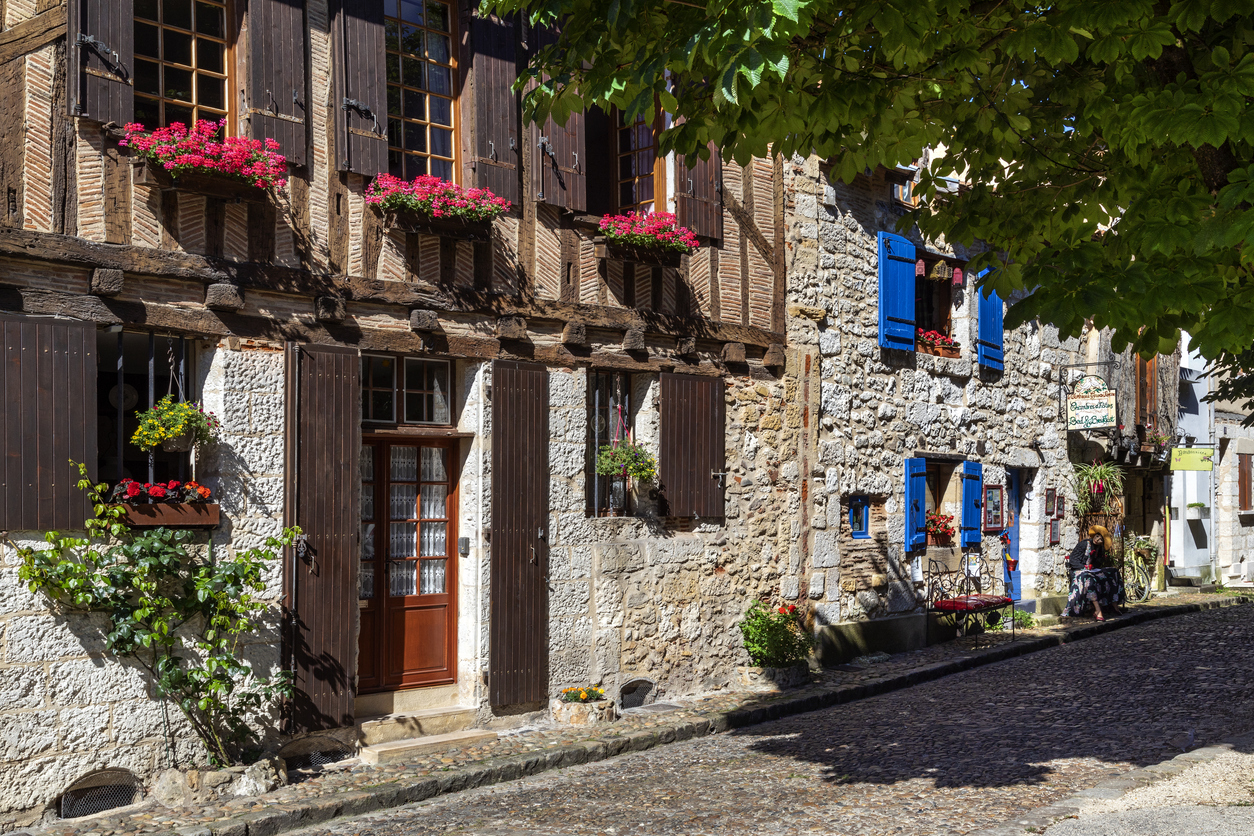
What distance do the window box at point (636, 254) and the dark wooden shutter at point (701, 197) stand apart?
350mm

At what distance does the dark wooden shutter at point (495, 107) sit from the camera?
7820 millimetres

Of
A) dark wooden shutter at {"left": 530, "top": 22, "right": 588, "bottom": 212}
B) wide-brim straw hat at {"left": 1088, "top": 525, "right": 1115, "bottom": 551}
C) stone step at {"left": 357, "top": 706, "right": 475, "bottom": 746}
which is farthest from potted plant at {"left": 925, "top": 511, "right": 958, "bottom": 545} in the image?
stone step at {"left": 357, "top": 706, "right": 475, "bottom": 746}

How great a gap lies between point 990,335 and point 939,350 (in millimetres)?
931

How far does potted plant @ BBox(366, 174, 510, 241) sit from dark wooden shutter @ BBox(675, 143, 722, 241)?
1.92 metres

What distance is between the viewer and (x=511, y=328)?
793 centimetres

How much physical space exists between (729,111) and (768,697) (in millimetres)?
5318

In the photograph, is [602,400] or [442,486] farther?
[602,400]

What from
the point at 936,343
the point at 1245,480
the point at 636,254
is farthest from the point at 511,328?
the point at 1245,480

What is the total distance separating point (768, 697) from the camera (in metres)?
9.07

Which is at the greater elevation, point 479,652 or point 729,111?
point 729,111

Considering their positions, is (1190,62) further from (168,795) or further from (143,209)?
(168,795)

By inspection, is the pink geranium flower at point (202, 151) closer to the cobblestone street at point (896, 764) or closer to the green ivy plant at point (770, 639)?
the cobblestone street at point (896, 764)

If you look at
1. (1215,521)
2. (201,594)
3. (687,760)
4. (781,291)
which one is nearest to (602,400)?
(781,291)

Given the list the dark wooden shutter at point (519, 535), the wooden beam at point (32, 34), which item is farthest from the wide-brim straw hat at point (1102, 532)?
the wooden beam at point (32, 34)
